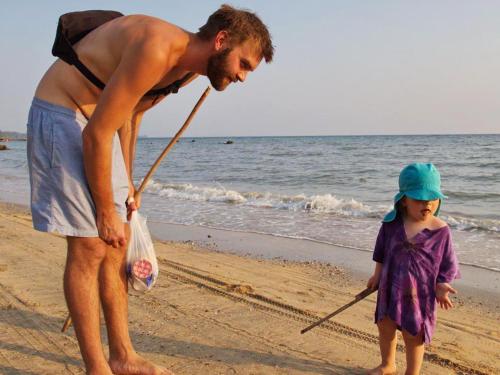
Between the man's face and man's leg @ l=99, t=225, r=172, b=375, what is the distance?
1051 millimetres

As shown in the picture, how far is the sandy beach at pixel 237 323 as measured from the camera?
3.11 m

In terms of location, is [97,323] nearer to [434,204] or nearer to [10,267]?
[434,204]

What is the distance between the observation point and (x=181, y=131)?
10.9ft

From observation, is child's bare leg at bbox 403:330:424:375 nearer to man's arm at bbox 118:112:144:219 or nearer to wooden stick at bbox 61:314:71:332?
man's arm at bbox 118:112:144:219

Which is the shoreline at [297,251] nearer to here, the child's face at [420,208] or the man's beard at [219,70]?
the child's face at [420,208]

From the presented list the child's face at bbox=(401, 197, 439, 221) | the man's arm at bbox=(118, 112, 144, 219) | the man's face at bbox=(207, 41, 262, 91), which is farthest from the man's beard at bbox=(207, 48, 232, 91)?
the child's face at bbox=(401, 197, 439, 221)

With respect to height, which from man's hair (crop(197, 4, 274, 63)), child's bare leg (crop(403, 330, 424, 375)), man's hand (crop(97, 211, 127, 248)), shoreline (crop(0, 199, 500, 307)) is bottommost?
shoreline (crop(0, 199, 500, 307))

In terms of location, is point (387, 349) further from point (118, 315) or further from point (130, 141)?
point (130, 141)

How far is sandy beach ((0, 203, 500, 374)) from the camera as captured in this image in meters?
3.11

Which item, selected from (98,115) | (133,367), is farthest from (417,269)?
(98,115)

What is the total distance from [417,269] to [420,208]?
1.17ft

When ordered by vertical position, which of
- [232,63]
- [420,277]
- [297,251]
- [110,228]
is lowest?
[297,251]

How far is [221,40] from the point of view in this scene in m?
2.23

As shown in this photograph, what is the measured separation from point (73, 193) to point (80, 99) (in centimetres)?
46
